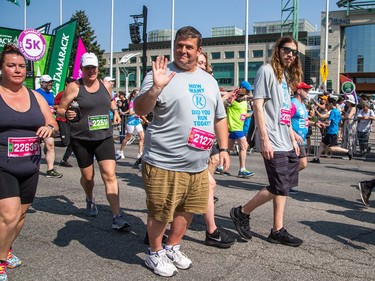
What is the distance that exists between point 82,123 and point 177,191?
2.12m

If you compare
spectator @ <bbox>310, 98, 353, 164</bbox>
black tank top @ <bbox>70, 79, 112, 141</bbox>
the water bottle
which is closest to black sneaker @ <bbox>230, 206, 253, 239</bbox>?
black tank top @ <bbox>70, 79, 112, 141</bbox>

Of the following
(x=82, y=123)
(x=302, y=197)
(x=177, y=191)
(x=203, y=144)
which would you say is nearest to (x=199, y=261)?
(x=177, y=191)

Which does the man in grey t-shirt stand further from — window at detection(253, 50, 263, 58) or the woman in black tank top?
window at detection(253, 50, 263, 58)

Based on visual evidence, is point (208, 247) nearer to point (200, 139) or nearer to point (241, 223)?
point (241, 223)

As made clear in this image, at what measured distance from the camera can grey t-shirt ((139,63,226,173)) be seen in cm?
333

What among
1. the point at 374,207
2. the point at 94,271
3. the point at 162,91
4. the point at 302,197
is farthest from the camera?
the point at 302,197

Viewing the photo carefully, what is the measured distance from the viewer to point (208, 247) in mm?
4262

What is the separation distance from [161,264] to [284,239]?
145cm

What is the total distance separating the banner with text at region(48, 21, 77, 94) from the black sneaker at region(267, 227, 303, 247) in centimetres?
1514

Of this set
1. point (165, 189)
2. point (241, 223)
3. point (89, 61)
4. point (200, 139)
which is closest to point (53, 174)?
point (89, 61)

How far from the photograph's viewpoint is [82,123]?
5.07 m

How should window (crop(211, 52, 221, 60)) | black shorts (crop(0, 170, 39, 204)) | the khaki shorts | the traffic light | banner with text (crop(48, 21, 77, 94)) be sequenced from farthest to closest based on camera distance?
1. window (crop(211, 52, 221, 60))
2. the traffic light
3. banner with text (crop(48, 21, 77, 94))
4. the khaki shorts
5. black shorts (crop(0, 170, 39, 204))

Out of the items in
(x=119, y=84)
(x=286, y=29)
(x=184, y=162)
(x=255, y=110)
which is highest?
(x=286, y=29)

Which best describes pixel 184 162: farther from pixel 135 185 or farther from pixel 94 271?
pixel 135 185
